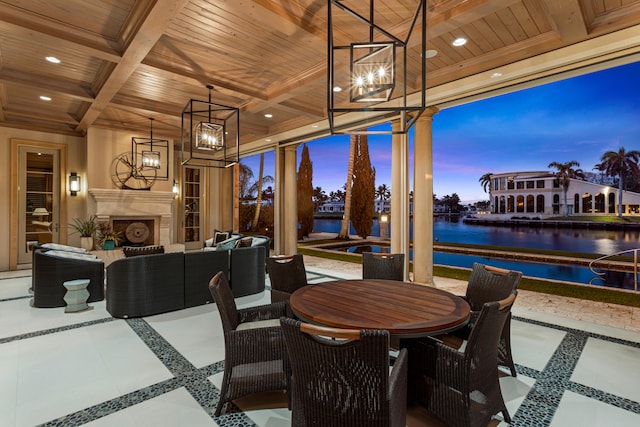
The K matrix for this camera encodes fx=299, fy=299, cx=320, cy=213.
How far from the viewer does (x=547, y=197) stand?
1273 cm

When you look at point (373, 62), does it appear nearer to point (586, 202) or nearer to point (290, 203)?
point (290, 203)

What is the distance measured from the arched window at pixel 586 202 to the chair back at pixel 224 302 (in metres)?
13.7

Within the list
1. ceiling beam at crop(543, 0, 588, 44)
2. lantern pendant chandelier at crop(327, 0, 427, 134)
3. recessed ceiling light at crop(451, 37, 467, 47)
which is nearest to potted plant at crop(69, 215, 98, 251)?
lantern pendant chandelier at crop(327, 0, 427, 134)

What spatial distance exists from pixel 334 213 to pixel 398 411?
1484 centimetres

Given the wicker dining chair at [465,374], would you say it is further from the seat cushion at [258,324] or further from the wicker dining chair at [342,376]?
the seat cushion at [258,324]

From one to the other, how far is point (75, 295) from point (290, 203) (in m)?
4.71

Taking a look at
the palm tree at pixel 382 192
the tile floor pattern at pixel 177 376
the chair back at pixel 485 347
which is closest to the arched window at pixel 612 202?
the tile floor pattern at pixel 177 376

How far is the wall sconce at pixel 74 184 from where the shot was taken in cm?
690

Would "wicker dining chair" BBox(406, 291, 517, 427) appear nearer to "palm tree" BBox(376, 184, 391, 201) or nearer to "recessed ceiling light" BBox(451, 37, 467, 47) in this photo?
"recessed ceiling light" BBox(451, 37, 467, 47)

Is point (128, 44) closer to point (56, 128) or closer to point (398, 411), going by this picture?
point (398, 411)

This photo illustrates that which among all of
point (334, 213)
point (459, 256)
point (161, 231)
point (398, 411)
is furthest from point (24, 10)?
point (334, 213)

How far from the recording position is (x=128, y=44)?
3199mm

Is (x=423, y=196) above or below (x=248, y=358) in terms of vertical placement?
above

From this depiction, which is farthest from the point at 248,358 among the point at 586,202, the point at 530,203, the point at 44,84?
the point at 530,203
